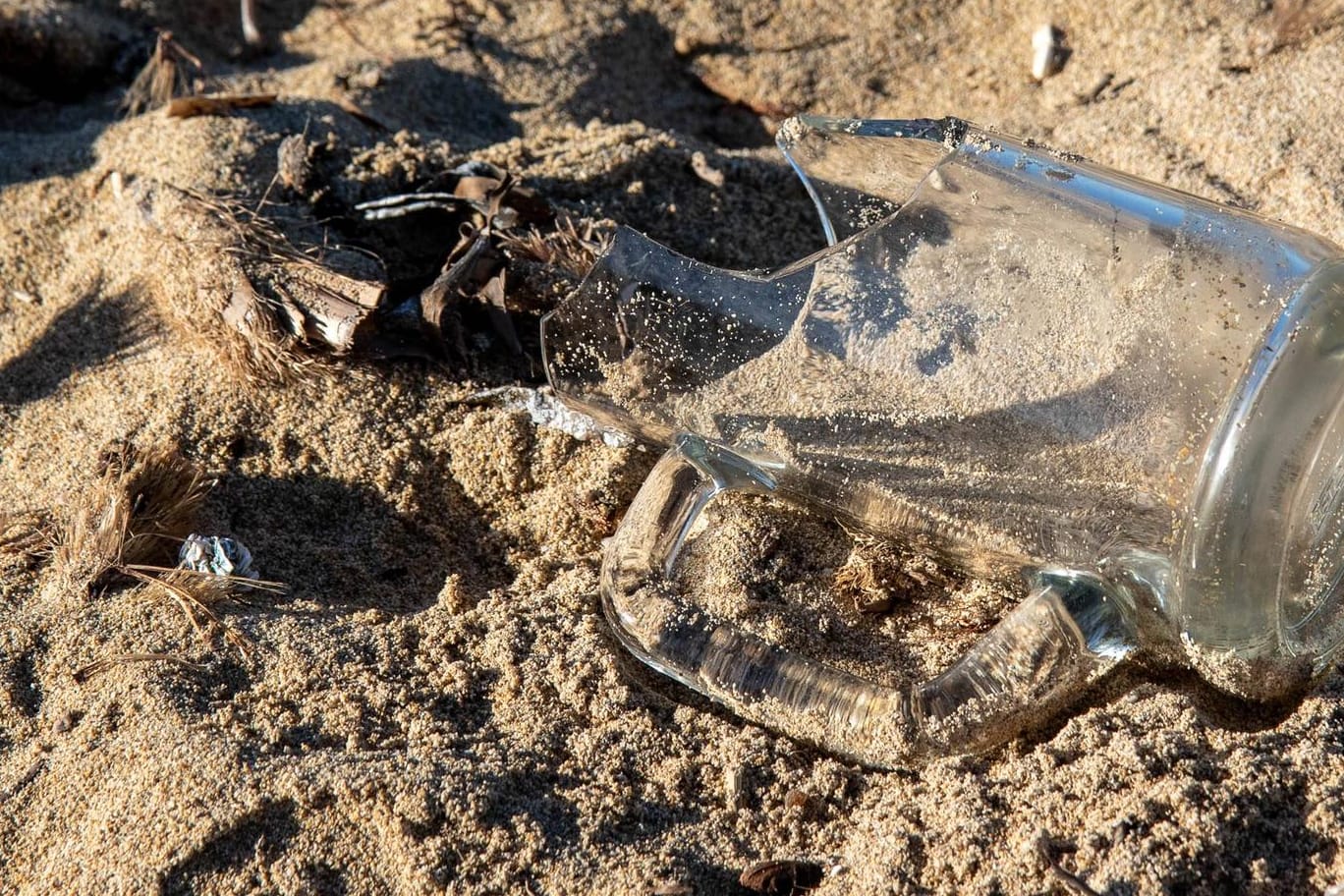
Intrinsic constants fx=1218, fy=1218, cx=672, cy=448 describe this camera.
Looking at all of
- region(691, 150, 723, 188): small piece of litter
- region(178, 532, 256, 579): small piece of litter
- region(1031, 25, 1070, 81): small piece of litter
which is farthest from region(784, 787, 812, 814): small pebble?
region(1031, 25, 1070, 81): small piece of litter

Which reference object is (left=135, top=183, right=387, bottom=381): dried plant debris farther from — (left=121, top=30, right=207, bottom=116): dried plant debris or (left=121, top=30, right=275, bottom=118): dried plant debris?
(left=121, top=30, right=207, bottom=116): dried plant debris


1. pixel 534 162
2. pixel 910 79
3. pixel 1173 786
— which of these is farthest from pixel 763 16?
pixel 1173 786

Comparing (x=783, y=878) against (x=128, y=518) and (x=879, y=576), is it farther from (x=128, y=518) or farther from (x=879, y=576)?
(x=128, y=518)

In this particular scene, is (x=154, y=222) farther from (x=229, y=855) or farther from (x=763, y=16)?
(x=763, y=16)

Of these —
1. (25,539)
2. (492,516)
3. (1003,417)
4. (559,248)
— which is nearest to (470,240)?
(559,248)

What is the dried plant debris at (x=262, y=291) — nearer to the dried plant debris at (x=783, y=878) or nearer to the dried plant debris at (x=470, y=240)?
the dried plant debris at (x=470, y=240)

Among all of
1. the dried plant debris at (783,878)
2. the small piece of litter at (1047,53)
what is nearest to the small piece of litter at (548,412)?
the dried plant debris at (783,878)

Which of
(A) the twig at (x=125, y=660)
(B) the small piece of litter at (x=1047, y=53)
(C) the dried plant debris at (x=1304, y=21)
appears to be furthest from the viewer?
(B) the small piece of litter at (x=1047, y=53)
